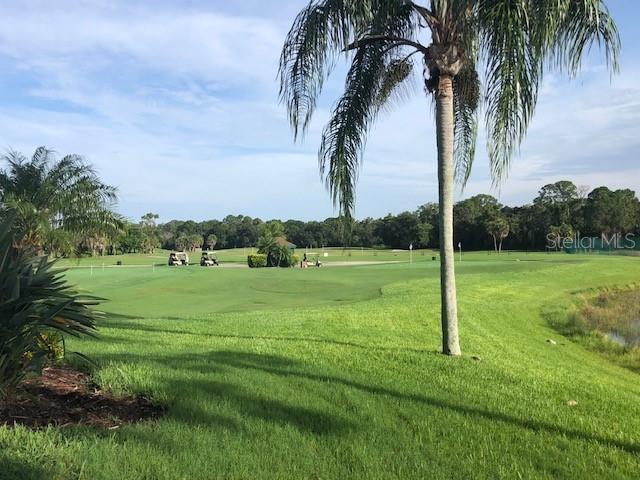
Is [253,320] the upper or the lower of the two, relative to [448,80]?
lower

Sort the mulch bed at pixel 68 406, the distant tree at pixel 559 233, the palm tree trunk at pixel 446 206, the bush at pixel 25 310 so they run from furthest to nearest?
the distant tree at pixel 559 233, the palm tree trunk at pixel 446 206, the mulch bed at pixel 68 406, the bush at pixel 25 310

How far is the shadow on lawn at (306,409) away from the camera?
4883 mm

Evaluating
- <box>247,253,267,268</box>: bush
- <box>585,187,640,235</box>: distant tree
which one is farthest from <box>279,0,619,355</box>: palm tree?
<box>585,187,640,235</box>: distant tree

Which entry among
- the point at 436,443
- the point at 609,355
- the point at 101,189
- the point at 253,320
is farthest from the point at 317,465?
the point at 101,189

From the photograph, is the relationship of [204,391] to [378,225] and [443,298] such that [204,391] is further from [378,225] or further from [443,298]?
[378,225]

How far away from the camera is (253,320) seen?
13.4 meters

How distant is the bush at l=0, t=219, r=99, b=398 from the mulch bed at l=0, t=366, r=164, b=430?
0.77 feet

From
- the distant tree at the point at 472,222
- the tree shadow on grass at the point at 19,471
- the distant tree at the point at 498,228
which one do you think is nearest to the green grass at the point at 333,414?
the tree shadow on grass at the point at 19,471

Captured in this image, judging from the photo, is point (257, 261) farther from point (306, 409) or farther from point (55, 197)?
point (306, 409)

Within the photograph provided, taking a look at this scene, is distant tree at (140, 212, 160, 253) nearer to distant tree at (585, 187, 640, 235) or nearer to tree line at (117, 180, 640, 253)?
tree line at (117, 180, 640, 253)

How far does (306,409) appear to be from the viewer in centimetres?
527

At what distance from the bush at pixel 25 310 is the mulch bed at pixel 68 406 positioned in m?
0.24

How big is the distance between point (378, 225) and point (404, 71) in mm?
102002

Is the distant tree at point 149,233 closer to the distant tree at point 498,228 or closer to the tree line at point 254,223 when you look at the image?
the tree line at point 254,223
